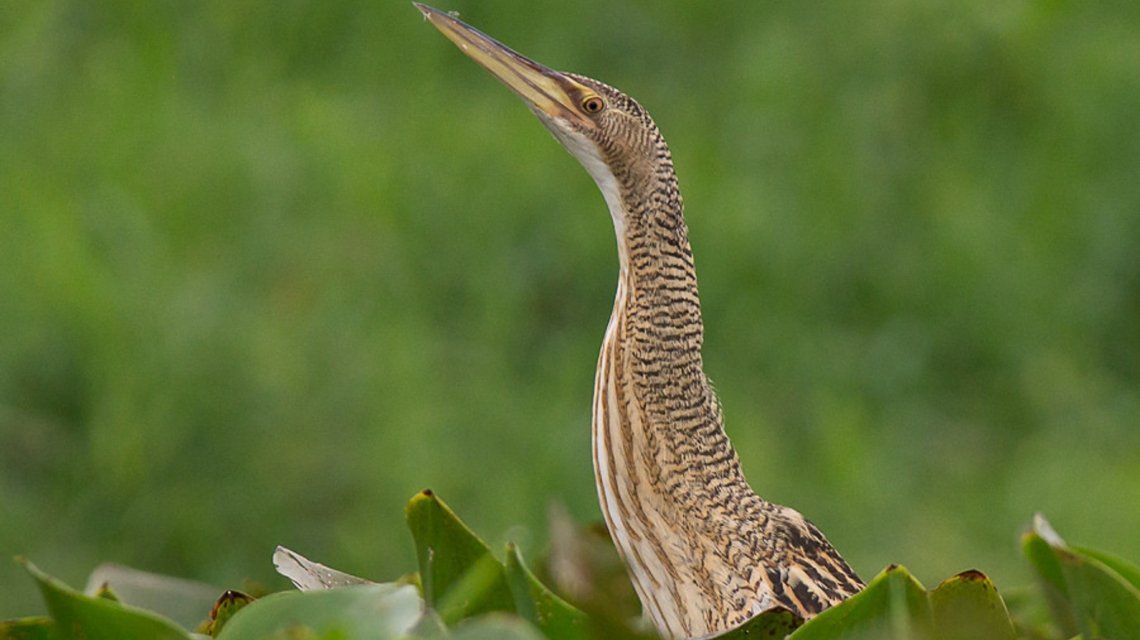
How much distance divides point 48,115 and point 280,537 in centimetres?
128

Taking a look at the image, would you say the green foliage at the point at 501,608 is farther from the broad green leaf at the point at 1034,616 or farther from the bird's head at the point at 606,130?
the bird's head at the point at 606,130

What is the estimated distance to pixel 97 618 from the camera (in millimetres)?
1175

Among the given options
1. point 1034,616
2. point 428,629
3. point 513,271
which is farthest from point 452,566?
point 513,271

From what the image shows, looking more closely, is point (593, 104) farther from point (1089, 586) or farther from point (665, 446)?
point (1089, 586)

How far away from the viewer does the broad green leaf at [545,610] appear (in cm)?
132

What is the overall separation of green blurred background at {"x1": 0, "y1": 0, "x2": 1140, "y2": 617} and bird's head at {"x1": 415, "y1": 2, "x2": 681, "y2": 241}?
2.19 m

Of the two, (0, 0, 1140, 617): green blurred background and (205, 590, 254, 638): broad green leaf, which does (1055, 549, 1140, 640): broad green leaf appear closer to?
(205, 590, 254, 638): broad green leaf

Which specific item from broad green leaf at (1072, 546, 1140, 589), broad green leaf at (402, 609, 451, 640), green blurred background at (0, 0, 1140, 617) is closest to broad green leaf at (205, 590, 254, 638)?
broad green leaf at (402, 609, 451, 640)

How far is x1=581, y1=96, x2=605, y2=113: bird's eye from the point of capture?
1.93m

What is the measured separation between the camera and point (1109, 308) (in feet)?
16.0

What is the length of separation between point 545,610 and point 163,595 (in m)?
0.43

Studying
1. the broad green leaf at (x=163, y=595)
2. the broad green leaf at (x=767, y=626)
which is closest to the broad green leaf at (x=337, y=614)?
the broad green leaf at (x=767, y=626)

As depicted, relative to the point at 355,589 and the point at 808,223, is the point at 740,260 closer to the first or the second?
the point at 808,223

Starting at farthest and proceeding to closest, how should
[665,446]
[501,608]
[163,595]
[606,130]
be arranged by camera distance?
1. [606,130]
2. [665,446]
3. [163,595]
4. [501,608]
